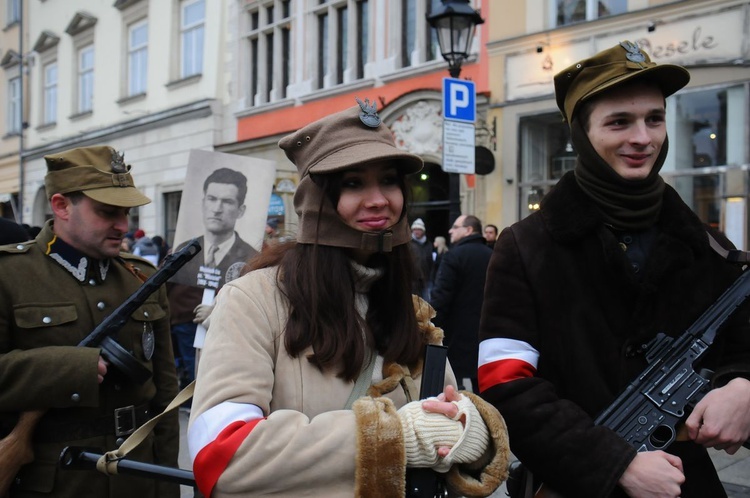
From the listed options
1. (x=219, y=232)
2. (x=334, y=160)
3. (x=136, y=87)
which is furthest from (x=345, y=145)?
(x=136, y=87)

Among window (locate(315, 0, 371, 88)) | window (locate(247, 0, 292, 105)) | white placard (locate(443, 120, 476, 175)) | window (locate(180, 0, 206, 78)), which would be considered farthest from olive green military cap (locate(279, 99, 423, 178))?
window (locate(180, 0, 206, 78))

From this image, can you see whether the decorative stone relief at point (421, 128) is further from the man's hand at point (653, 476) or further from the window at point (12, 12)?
the window at point (12, 12)

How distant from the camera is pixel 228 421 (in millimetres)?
1468

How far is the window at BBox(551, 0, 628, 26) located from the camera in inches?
390

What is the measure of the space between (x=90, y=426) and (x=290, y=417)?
1.32 meters

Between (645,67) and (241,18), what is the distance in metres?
15.4

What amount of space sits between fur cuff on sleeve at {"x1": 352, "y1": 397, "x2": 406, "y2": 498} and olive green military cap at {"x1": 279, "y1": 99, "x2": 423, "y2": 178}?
2.01 ft

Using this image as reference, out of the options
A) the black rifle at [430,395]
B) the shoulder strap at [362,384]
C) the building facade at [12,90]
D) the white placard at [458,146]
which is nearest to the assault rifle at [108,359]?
the shoulder strap at [362,384]

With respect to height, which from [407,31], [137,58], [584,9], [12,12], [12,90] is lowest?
[584,9]

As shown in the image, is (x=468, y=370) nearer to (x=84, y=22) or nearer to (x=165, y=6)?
(x=165, y=6)

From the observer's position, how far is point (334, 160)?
172 centimetres

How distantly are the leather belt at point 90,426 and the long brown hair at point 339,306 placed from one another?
41.7 inches

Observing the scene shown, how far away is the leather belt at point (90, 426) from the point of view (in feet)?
7.91

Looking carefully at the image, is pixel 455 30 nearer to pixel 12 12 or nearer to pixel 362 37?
pixel 362 37
